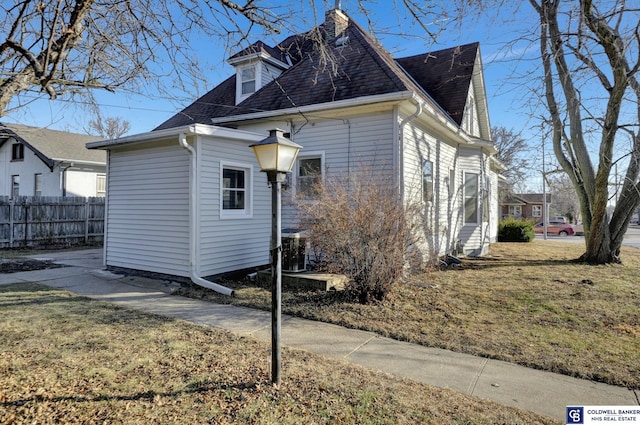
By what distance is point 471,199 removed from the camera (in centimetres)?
1328

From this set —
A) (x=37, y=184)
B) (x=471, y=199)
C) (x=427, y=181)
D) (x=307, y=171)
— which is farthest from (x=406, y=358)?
(x=37, y=184)

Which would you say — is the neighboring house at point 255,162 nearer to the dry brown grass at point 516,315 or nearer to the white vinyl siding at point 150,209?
the white vinyl siding at point 150,209

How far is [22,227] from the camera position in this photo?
14.2 meters

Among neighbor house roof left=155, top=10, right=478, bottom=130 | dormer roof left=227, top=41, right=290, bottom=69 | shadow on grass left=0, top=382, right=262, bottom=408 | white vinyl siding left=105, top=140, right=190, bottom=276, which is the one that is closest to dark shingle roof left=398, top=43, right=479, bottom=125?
neighbor house roof left=155, top=10, right=478, bottom=130

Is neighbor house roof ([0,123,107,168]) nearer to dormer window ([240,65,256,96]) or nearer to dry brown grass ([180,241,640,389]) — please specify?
dormer window ([240,65,256,96])

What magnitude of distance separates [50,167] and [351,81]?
16.6 metres

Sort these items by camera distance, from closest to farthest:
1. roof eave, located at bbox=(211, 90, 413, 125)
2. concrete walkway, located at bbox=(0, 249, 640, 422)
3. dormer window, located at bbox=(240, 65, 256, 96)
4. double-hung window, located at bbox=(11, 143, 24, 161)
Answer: concrete walkway, located at bbox=(0, 249, 640, 422) < roof eave, located at bbox=(211, 90, 413, 125) < dormer window, located at bbox=(240, 65, 256, 96) < double-hung window, located at bbox=(11, 143, 24, 161)

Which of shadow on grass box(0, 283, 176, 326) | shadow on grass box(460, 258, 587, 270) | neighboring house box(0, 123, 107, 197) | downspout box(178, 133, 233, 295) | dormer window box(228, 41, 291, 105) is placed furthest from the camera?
neighboring house box(0, 123, 107, 197)

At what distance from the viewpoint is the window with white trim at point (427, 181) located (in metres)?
10.3

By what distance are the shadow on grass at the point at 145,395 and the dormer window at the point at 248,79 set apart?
10.6m

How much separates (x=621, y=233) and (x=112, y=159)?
14108 millimetres

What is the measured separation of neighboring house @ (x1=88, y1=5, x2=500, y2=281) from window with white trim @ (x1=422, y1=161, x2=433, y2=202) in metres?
0.03

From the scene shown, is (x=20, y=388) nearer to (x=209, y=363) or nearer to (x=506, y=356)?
(x=209, y=363)

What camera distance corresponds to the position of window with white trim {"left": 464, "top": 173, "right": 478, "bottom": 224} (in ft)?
43.3
